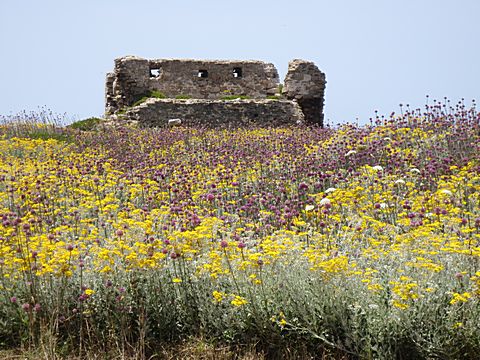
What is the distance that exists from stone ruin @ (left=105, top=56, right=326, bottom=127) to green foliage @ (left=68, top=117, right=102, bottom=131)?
1.10m

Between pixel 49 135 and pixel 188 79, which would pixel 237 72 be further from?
pixel 49 135

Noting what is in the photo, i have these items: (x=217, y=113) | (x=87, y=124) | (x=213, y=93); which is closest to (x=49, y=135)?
(x=87, y=124)

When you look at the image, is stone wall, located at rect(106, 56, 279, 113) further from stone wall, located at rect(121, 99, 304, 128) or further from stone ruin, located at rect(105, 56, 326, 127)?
stone wall, located at rect(121, 99, 304, 128)

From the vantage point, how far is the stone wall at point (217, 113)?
74.6 ft

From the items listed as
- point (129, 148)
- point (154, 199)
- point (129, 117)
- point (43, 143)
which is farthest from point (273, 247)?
point (129, 117)

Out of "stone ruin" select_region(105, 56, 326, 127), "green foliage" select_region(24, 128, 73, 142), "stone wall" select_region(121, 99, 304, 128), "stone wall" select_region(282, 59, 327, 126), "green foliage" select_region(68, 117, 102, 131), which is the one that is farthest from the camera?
"stone wall" select_region(282, 59, 327, 126)

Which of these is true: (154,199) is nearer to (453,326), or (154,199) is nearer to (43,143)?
(453,326)

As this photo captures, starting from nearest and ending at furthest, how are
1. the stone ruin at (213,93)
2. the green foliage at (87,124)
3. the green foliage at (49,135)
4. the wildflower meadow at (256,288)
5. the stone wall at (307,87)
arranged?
the wildflower meadow at (256,288)
the green foliage at (49,135)
the green foliage at (87,124)
the stone ruin at (213,93)
the stone wall at (307,87)

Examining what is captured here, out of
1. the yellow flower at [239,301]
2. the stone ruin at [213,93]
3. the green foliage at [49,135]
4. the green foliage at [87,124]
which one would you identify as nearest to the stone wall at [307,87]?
the stone ruin at [213,93]

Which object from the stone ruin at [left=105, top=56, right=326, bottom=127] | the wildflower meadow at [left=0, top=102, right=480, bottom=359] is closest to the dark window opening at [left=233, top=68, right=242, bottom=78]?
the stone ruin at [left=105, top=56, right=326, bottom=127]

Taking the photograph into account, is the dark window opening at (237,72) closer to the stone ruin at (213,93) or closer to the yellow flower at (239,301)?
the stone ruin at (213,93)

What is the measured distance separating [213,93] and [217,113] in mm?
5141

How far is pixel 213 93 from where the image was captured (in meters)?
28.4

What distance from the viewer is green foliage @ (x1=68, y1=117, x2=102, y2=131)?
2086 centimetres
